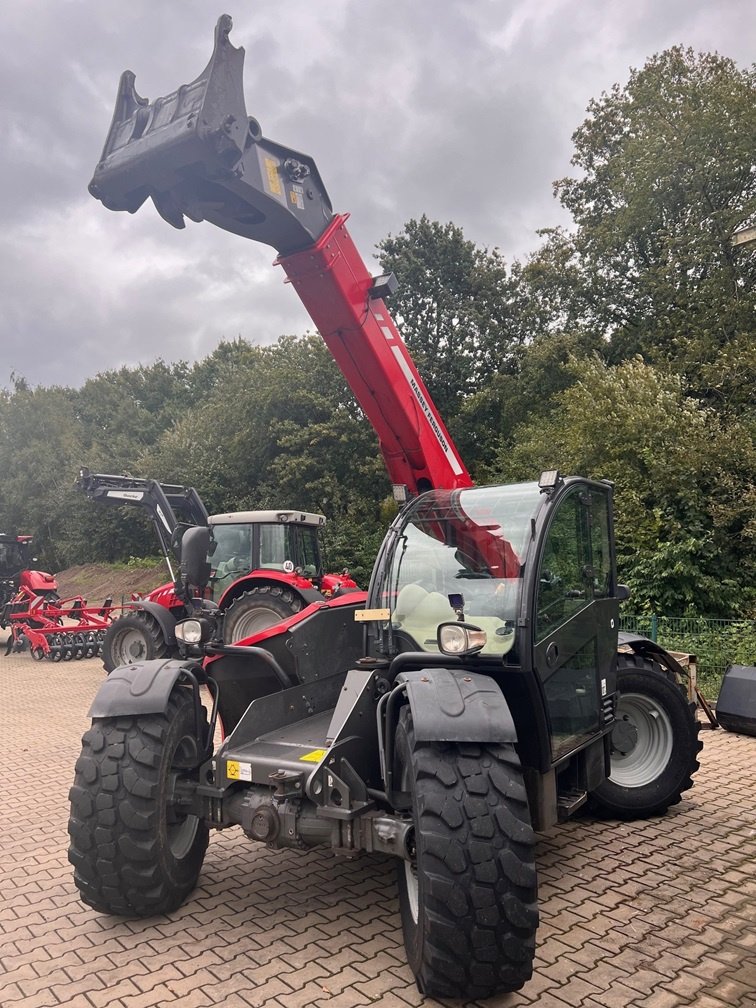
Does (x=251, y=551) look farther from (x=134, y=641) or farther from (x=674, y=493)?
(x=674, y=493)

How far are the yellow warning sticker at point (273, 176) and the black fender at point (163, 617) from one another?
18.5 ft

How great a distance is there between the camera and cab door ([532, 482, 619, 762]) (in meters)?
3.89

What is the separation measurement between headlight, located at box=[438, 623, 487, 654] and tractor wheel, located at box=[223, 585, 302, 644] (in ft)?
17.4

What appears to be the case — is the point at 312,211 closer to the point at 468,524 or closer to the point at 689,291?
the point at 468,524

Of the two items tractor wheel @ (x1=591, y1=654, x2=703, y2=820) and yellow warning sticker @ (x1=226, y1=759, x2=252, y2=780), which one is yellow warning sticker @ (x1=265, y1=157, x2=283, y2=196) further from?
tractor wheel @ (x1=591, y1=654, x2=703, y2=820)

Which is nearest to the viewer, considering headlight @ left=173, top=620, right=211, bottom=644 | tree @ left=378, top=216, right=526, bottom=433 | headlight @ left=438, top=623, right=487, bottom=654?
headlight @ left=438, top=623, right=487, bottom=654

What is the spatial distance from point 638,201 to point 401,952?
17.6 meters

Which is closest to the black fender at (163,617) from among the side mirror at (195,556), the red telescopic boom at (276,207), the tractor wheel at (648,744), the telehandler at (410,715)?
the red telescopic boom at (276,207)

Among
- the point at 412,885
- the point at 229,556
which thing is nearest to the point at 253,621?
the point at 229,556

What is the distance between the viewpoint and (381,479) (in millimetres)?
19891

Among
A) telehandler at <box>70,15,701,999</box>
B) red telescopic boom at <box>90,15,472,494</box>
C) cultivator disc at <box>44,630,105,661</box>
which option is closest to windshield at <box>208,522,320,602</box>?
red telescopic boom at <box>90,15,472,494</box>

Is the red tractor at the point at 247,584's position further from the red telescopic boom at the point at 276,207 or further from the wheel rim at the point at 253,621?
the red telescopic boom at the point at 276,207

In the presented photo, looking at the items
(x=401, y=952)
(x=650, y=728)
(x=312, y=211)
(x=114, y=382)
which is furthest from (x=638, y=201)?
(x=114, y=382)

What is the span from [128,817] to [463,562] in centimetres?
205
